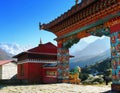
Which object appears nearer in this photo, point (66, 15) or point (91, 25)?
point (91, 25)

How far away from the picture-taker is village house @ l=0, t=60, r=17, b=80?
35.9 metres

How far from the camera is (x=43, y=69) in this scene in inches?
767

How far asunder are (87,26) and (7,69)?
2740 centimetres

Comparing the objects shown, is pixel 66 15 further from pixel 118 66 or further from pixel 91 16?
pixel 118 66

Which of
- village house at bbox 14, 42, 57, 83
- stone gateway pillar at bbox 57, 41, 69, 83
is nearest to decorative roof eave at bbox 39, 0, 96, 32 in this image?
stone gateway pillar at bbox 57, 41, 69, 83

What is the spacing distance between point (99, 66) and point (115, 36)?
33.6 meters

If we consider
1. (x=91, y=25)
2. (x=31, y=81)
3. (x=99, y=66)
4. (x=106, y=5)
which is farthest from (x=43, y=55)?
(x=99, y=66)

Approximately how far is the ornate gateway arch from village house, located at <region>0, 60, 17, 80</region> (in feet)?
73.7

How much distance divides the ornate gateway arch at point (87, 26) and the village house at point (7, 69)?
22471 mm

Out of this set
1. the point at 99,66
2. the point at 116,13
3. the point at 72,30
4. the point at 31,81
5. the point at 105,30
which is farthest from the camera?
the point at 99,66

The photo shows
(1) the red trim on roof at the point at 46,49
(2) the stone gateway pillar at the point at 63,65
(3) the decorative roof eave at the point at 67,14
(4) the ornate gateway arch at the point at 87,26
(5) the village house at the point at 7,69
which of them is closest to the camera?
(4) the ornate gateway arch at the point at 87,26

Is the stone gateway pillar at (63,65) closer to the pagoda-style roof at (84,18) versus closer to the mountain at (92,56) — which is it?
the pagoda-style roof at (84,18)

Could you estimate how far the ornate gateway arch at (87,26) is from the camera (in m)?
9.83

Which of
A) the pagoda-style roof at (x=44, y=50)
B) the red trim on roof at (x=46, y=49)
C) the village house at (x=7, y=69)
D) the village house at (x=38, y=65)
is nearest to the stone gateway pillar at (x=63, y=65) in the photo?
the village house at (x=38, y=65)
